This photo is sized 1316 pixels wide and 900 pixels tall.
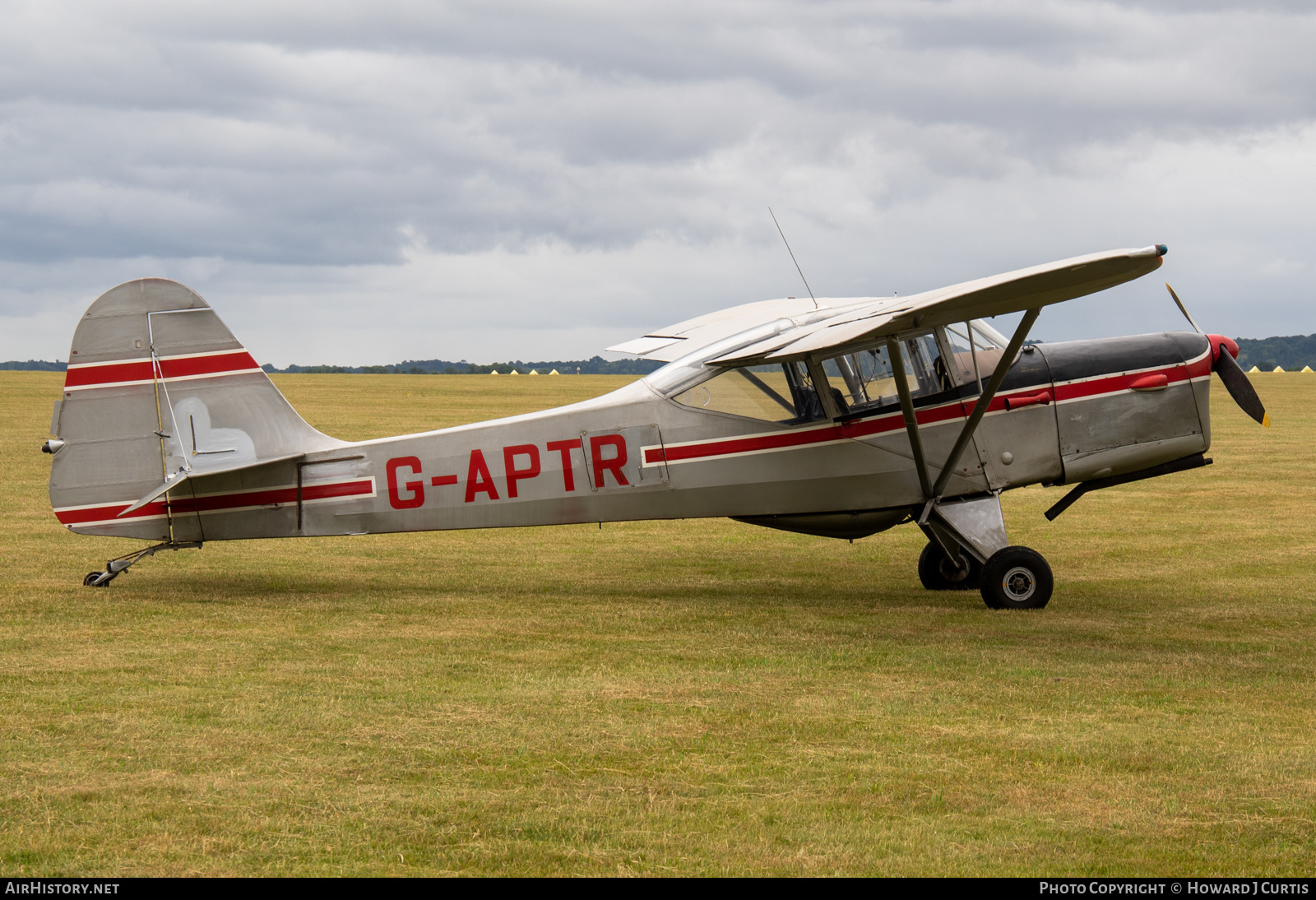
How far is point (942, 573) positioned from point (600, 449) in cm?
349

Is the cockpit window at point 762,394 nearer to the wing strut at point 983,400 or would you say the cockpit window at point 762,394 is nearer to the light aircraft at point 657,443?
the light aircraft at point 657,443

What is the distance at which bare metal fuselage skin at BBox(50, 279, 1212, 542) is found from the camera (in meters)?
9.74

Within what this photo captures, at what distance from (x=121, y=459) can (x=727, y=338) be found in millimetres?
5125

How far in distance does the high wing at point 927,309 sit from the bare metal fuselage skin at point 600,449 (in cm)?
82

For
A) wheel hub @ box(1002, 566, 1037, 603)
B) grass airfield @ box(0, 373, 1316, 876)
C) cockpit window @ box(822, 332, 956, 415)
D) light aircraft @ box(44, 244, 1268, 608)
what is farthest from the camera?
cockpit window @ box(822, 332, 956, 415)

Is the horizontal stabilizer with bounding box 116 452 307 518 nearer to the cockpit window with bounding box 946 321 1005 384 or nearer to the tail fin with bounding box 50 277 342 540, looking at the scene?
the tail fin with bounding box 50 277 342 540

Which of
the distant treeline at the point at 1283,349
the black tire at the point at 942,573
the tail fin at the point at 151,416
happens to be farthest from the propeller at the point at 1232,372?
the distant treeline at the point at 1283,349

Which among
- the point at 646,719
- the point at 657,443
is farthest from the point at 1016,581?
the point at 646,719

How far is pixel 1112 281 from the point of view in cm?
841

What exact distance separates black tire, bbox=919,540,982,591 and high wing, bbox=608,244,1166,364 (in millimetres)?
2408

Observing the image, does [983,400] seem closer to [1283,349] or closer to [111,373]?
[111,373]

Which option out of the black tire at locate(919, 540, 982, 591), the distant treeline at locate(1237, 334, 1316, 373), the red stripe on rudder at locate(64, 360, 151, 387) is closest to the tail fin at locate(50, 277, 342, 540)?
the red stripe on rudder at locate(64, 360, 151, 387)

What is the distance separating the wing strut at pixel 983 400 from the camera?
29.6ft

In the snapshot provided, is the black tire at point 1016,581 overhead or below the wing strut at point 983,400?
below
